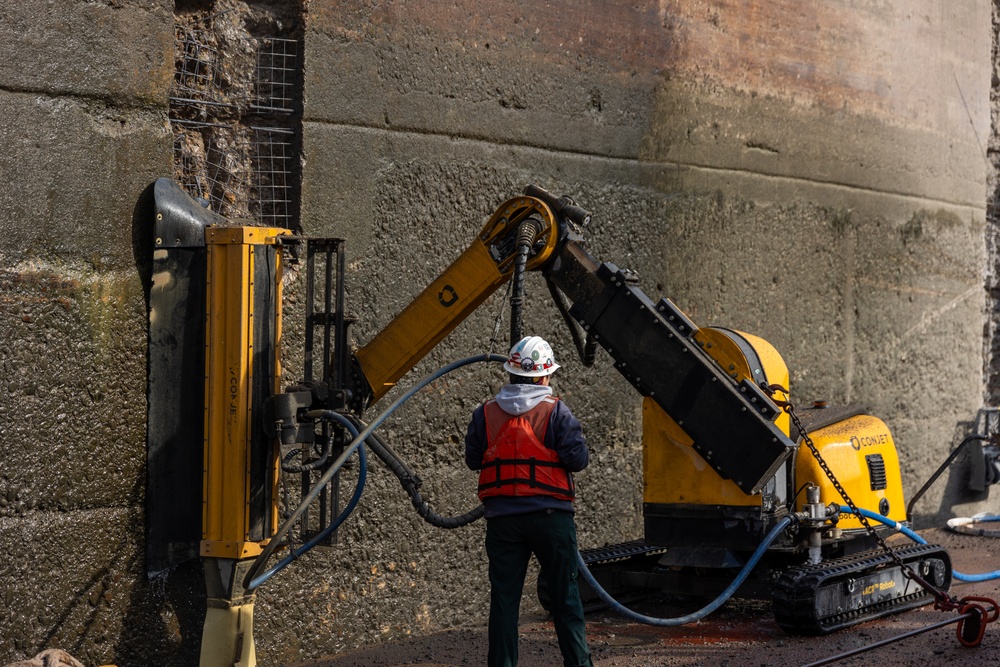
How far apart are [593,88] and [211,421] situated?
3527 millimetres

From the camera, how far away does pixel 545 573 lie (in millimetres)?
5332

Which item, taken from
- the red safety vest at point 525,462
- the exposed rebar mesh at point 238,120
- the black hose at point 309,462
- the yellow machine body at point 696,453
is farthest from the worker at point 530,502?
the exposed rebar mesh at point 238,120

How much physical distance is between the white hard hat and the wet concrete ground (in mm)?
1640

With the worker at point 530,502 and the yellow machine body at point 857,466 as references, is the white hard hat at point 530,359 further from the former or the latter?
the yellow machine body at point 857,466

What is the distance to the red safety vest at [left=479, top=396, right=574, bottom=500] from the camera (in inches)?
205

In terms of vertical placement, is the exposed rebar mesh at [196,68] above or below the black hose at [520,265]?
above

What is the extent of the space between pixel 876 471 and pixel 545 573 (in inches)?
117

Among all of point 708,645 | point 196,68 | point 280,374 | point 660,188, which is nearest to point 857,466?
point 708,645

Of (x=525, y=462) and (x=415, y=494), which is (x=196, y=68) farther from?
(x=525, y=462)

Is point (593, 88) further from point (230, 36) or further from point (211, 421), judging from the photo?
point (211, 421)

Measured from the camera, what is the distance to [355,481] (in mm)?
6418

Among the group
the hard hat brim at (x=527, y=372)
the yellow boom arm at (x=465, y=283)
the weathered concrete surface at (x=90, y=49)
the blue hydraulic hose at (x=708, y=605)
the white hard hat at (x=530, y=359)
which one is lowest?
the blue hydraulic hose at (x=708, y=605)

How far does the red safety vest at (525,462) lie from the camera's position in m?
5.20

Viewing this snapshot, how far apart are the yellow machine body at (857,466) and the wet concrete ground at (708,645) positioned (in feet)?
2.20
